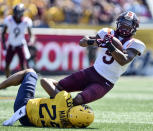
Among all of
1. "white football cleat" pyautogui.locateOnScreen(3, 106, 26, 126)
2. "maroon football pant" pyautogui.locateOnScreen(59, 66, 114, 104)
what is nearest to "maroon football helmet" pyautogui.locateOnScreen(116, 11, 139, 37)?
"maroon football pant" pyautogui.locateOnScreen(59, 66, 114, 104)

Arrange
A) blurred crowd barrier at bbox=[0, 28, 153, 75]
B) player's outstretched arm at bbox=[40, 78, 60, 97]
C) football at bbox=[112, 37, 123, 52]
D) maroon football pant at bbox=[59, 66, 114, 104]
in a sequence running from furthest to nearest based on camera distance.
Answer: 1. blurred crowd barrier at bbox=[0, 28, 153, 75]
2. maroon football pant at bbox=[59, 66, 114, 104]
3. football at bbox=[112, 37, 123, 52]
4. player's outstretched arm at bbox=[40, 78, 60, 97]

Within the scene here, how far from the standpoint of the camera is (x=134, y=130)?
6844 millimetres

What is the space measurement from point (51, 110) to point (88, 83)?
0.97 metres

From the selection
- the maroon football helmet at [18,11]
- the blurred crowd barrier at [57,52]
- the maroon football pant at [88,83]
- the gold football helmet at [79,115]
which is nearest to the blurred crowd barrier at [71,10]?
the blurred crowd barrier at [57,52]

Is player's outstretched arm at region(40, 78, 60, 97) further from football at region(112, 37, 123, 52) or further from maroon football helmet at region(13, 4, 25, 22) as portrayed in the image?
maroon football helmet at region(13, 4, 25, 22)

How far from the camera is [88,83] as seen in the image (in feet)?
24.3

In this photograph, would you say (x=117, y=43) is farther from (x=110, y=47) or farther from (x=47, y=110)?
(x=47, y=110)

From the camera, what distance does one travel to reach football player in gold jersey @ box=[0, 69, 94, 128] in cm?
652

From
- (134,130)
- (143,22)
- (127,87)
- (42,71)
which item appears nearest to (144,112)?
(134,130)

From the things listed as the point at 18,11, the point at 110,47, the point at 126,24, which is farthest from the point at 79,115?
the point at 18,11

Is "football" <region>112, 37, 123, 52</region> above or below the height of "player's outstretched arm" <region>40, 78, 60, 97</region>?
above

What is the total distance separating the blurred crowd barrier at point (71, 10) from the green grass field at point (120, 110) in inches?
209

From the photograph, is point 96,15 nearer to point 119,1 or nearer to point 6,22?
point 119,1

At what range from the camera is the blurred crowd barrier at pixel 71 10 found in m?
18.6
